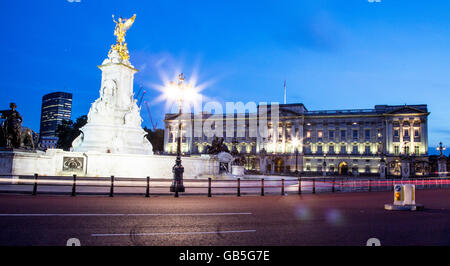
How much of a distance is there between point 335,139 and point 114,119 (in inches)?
3440

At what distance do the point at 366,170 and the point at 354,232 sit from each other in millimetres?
100316

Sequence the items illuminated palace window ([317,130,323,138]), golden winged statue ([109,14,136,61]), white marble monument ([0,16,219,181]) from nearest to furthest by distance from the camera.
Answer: white marble monument ([0,16,219,181]) < golden winged statue ([109,14,136,61]) < illuminated palace window ([317,130,323,138])

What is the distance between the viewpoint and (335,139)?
105625mm

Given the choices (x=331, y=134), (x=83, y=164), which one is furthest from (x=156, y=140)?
(x=83, y=164)

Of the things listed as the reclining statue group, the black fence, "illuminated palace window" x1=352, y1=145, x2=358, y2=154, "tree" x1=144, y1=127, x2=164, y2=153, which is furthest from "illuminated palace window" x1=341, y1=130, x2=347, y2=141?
the reclining statue group

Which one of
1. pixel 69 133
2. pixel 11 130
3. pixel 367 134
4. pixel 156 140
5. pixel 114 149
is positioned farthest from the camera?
pixel 156 140

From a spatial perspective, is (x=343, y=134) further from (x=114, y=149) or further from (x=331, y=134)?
(x=114, y=149)

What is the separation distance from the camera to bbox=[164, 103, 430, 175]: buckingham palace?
3829 inches

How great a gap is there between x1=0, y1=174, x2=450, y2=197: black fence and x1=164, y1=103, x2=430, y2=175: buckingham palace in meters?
64.1

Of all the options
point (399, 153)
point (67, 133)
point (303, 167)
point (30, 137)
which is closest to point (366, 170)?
point (399, 153)

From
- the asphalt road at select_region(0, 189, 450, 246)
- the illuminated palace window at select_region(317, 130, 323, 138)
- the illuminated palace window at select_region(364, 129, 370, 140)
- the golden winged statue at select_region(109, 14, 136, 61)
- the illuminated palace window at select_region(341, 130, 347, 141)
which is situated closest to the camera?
the asphalt road at select_region(0, 189, 450, 246)

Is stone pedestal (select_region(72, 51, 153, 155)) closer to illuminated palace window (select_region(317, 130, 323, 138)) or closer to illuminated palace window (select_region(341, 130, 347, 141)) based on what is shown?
illuminated palace window (select_region(317, 130, 323, 138))

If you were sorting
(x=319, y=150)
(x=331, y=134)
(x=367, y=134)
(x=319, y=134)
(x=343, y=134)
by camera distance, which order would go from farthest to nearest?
(x=319, y=134), (x=319, y=150), (x=331, y=134), (x=343, y=134), (x=367, y=134)

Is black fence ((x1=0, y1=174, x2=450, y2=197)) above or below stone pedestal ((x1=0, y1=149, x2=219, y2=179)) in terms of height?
below
